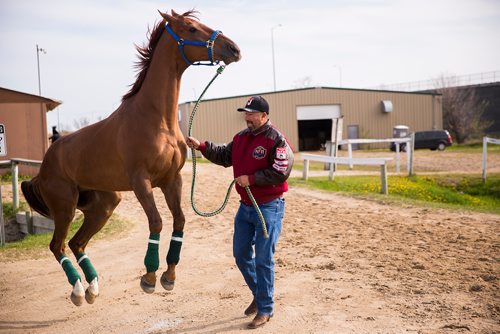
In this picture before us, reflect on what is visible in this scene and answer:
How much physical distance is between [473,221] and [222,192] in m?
6.14

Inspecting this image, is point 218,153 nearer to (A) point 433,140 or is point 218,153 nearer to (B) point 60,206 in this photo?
(B) point 60,206

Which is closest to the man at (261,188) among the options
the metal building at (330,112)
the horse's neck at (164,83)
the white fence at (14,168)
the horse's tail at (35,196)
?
the horse's neck at (164,83)

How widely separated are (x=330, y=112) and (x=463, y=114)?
14.2 m

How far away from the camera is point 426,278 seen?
5355mm

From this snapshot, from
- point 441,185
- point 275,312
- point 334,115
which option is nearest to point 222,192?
point 441,185

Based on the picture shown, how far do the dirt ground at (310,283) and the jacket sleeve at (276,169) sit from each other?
1260mm

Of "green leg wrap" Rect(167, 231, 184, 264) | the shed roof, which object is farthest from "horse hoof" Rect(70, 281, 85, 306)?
the shed roof

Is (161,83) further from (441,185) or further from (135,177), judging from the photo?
(441,185)

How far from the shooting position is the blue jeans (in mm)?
4348

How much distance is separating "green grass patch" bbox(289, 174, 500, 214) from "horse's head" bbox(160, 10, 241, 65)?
8.56 meters

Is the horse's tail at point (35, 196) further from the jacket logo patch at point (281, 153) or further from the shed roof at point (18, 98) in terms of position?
the shed roof at point (18, 98)

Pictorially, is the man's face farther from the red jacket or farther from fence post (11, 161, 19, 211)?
fence post (11, 161, 19, 211)

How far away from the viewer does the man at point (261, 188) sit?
429 centimetres

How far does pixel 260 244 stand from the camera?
436cm
